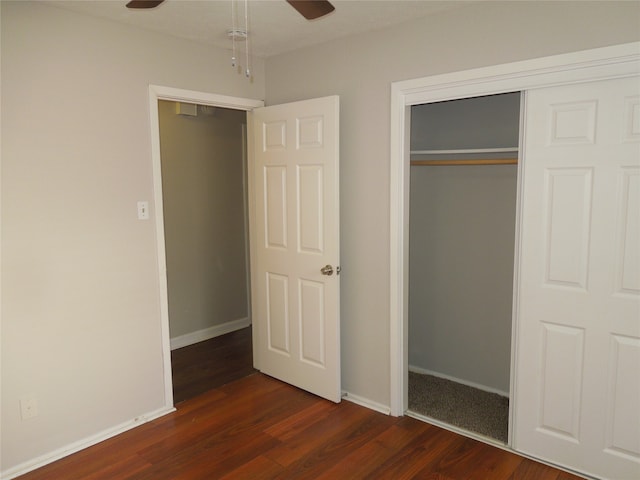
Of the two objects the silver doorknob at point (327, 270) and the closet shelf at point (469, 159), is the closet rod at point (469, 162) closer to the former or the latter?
the closet shelf at point (469, 159)

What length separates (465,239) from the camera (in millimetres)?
3477

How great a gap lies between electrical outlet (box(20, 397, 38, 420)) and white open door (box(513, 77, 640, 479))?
2.59 meters

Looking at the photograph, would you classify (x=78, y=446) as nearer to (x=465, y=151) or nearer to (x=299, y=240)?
(x=299, y=240)

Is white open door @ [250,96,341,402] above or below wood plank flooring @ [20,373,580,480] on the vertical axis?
above

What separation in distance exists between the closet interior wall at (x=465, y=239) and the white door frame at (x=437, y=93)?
0.59 meters

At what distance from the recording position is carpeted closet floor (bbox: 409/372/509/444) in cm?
296

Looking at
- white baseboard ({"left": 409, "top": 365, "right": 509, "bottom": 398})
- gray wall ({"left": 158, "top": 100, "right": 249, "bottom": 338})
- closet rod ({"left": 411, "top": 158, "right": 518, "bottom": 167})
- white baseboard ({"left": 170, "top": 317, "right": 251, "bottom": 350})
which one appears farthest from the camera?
white baseboard ({"left": 170, "top": 317, "right": 251, "bottom": 350})

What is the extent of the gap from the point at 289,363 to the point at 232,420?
0.62 metres

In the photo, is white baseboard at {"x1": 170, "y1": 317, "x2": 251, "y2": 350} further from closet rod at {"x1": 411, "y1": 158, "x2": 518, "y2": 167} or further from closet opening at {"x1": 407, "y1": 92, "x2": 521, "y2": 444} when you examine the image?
closet rod at {"x1": 411, "y1": 158, "x2": 518, "y2": 167}

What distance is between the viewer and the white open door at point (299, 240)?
3.13 meters

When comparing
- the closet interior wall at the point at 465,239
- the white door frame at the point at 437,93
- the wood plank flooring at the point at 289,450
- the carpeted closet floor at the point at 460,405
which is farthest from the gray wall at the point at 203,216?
the white door frame at the point at 437,93

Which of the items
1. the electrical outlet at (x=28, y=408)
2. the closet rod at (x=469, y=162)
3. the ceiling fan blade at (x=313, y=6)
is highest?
the ceiling fan blade at (x=313, y=6)

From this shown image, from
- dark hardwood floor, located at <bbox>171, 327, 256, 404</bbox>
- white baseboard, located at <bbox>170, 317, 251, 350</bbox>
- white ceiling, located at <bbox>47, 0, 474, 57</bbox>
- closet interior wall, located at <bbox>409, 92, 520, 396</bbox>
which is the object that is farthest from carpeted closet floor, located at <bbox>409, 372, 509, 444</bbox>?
white ceiling, located at <bbox>47, 0, 474, 57</bbox>

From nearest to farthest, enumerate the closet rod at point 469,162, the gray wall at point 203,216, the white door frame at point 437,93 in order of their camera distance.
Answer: the white door frame at point 437,93 → the closet rod at point 469,162 → the gray wall at point 203,216
